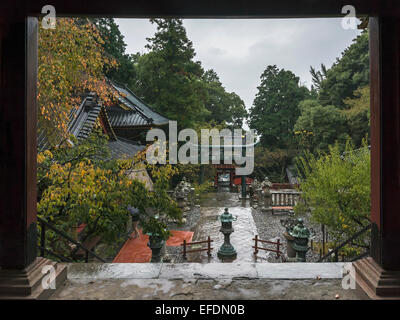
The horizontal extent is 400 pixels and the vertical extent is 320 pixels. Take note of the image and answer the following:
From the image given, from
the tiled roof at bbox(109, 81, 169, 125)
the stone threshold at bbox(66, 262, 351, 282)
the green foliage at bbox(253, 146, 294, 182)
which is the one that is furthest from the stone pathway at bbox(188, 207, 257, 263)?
the green foliage at bbox(253, 146, 294, 182)

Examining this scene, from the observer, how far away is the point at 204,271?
3258 mm

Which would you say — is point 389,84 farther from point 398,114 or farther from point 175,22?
point 175,22

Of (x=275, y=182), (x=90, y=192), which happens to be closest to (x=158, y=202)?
(x=90, y=192)

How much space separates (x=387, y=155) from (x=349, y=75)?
23043 mm

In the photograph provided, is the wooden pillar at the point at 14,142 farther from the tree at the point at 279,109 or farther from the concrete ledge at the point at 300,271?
the tree at the point at 279,109

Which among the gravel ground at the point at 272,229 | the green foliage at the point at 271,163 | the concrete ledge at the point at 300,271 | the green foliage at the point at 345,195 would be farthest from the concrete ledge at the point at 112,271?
the green foliage at the point at 271,163

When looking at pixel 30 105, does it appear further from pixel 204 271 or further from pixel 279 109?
pixel 279 109

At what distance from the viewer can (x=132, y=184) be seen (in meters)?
4.41

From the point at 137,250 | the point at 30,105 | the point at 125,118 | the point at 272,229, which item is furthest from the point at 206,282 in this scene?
the point at 125,118

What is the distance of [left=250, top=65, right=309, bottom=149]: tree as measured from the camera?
28.4 meters

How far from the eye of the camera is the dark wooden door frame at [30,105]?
2.40 meters

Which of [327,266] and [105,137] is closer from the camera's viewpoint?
[327,266]

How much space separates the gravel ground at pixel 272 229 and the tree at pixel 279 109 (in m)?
13.6

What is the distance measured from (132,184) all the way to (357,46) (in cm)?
2354
